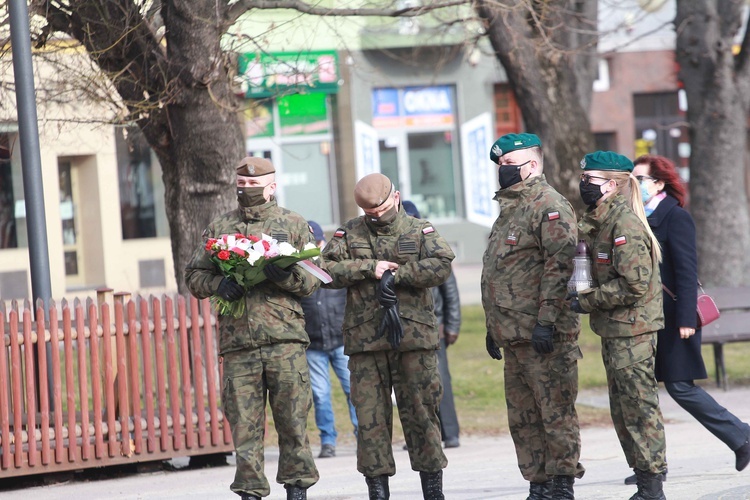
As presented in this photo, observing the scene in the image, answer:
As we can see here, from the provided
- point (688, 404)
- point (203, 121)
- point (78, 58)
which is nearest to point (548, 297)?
point (688, 404)

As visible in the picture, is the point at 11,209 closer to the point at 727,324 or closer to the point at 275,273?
the point at 727,324

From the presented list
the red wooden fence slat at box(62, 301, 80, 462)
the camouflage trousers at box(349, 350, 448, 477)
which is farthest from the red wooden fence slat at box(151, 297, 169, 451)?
the camouflage trousers at box(349, 350, 448, 477)

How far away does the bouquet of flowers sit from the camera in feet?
18.6

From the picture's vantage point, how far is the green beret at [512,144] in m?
5.78

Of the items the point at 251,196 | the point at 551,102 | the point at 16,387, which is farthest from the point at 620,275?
the point at 551,102

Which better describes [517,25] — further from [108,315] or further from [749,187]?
[749,187]

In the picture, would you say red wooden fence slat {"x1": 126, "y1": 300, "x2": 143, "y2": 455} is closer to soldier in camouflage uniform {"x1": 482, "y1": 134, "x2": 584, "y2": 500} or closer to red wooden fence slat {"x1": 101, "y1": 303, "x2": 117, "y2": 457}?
red wooden fence slat {"x1": 101, "y1": 303, "x2": 117, "y2": 457}

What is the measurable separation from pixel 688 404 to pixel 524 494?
44.0 inches

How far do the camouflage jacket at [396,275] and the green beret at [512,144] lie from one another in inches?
23.6

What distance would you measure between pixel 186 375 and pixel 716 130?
8.52m

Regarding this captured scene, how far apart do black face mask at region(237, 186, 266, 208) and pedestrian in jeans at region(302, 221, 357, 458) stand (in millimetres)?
2433

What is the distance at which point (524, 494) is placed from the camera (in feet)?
21.1

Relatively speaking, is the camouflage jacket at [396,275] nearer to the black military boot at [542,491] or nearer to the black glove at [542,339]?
the black glove at [542,339]

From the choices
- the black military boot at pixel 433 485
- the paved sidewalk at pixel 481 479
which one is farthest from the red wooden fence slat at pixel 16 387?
the black military boot at pixel 433 485
